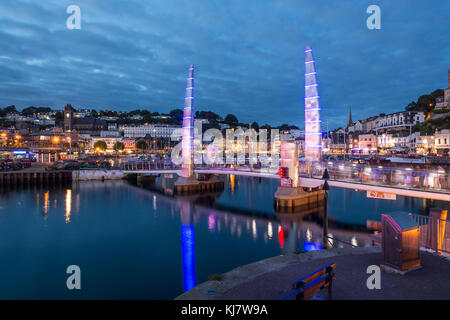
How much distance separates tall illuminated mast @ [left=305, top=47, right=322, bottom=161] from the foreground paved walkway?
2376 centimetres

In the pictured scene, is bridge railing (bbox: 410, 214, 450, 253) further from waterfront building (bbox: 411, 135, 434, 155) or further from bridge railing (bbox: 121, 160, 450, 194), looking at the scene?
waterfront building (bbox: 411, 135, 434, 155)

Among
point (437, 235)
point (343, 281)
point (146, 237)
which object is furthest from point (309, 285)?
point (146, 237)

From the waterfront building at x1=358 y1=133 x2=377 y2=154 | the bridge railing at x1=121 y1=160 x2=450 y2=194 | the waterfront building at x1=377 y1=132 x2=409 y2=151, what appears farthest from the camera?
the waterfront building at x1=358 y1=133 x2=377 y2=154

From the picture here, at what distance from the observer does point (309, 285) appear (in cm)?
546

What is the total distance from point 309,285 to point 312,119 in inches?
1148

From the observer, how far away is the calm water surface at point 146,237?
47.4 feet

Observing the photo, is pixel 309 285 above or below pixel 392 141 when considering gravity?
below

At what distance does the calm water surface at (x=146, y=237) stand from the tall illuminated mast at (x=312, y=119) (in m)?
6.38

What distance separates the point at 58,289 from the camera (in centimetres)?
1377

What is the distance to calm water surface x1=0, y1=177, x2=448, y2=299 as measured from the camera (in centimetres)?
1445

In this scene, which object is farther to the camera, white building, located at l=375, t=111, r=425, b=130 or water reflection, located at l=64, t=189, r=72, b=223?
white building, located at l=375, t=111, r=425, b=130

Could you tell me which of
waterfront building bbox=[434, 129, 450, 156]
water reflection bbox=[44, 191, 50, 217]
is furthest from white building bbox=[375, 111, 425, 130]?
water reflection bbox=[44, 191, 50, 217]

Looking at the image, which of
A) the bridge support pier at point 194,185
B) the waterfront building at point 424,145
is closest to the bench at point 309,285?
the bridge support pier at point 194,185
